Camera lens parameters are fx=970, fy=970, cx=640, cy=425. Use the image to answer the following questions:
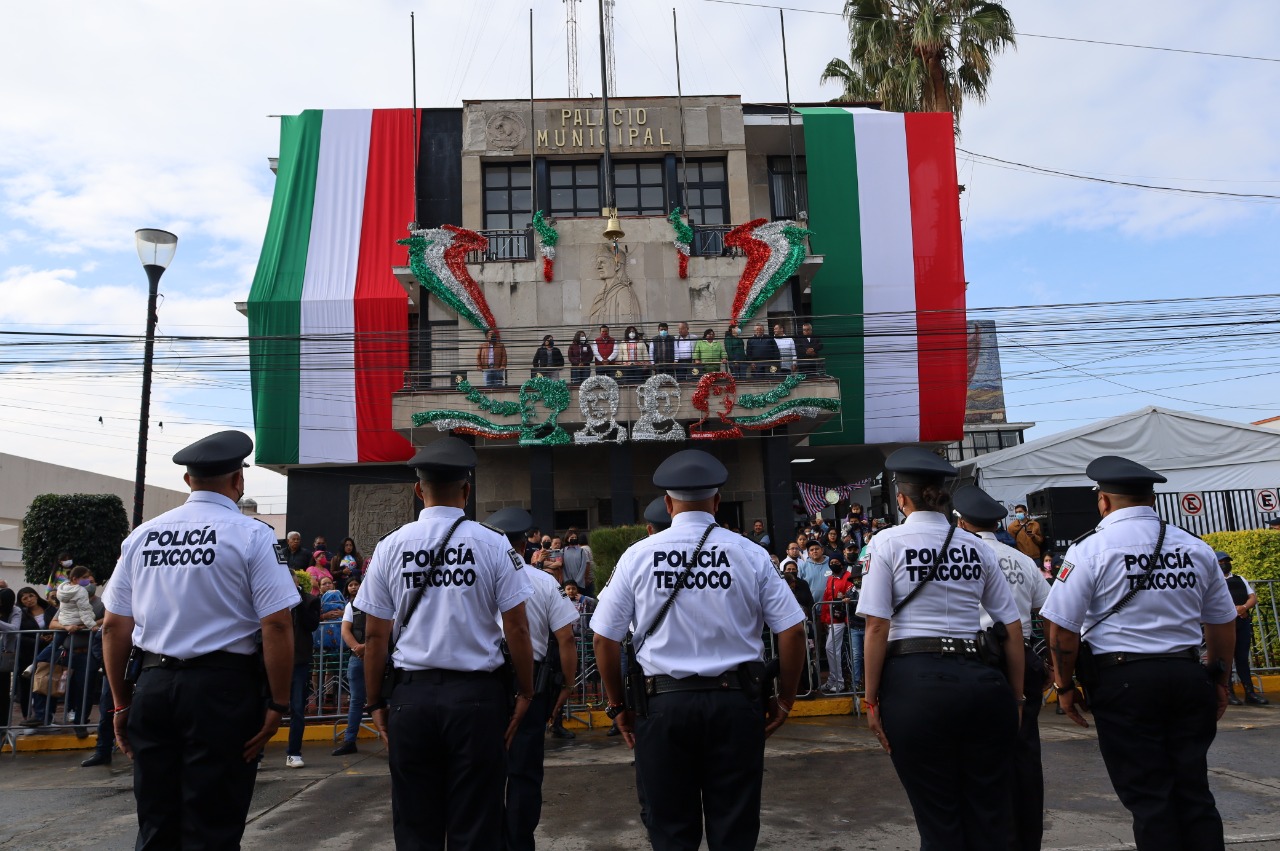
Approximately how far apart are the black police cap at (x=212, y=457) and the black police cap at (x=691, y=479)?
6.10ft

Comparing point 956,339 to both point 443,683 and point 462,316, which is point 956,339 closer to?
point 462,316

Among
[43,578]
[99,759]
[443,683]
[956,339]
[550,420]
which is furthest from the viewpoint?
[956,339]

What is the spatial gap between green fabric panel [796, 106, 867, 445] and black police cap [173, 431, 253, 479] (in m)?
22.5

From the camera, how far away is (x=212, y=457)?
13.9 feet

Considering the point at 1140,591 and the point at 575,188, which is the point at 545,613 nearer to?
the point at 1140,591

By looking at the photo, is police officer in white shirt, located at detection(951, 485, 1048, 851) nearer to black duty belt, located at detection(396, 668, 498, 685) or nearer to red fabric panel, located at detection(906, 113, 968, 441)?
black duty belt, located at detection(396, 668, 498, 685)

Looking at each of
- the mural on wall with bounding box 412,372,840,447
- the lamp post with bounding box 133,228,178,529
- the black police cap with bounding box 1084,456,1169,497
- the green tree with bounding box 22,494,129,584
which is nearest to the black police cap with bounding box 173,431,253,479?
the black police cap with bounding box 1084,456,1169,497

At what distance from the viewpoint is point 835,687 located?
11.6 metres

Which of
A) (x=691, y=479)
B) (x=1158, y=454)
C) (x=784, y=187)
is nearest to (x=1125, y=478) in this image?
(x=691, y=479)

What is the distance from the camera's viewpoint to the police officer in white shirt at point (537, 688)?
203 inches

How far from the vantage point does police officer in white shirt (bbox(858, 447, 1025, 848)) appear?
388cm

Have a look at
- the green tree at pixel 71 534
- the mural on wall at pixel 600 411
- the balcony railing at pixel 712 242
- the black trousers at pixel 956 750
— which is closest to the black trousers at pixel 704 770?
the black trousers at pixel 956 750

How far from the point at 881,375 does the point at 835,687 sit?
16.1 meters

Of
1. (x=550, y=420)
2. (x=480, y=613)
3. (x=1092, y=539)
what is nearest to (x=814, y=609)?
(x=1092, y=539)
